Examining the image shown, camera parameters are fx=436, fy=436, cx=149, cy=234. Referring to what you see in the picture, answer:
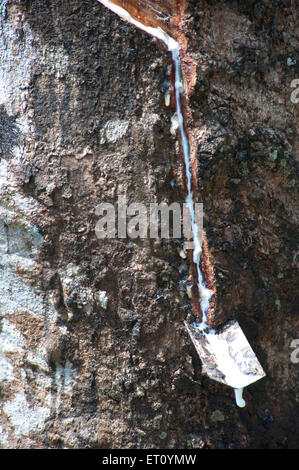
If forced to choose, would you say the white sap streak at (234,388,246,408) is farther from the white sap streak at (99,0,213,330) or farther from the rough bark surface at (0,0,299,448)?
the white sap streak at (99,0,213,330)

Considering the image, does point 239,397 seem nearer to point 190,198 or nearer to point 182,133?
point 190,198

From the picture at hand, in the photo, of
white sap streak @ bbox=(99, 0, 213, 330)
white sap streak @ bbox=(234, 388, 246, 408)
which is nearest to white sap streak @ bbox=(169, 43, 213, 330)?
white sap streak @ bbox=(99, 0, 213, 330)

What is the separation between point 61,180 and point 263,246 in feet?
1.95

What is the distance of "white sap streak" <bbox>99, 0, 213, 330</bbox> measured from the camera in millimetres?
1140

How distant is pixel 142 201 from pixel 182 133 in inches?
8.3

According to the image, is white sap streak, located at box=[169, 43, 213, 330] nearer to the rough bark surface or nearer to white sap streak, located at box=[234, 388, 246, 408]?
the rough bark surface

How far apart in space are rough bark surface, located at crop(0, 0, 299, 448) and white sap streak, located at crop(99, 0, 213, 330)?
0.09ft

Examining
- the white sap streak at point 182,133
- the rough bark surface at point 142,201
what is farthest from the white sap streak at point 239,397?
the white sap streak at point 182,133

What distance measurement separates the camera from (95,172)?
1187 millimetres

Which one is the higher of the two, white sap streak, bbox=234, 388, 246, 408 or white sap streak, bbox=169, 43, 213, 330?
white sap streak, bbox=169, 43, 213, 330

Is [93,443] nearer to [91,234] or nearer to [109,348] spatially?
[109,348]

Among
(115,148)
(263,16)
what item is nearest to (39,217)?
(115,148)

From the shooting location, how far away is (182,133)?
1.16m

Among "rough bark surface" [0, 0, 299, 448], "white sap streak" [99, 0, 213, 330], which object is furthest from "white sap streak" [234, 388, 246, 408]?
"white sap streak" [99, 0, 213, 330]
